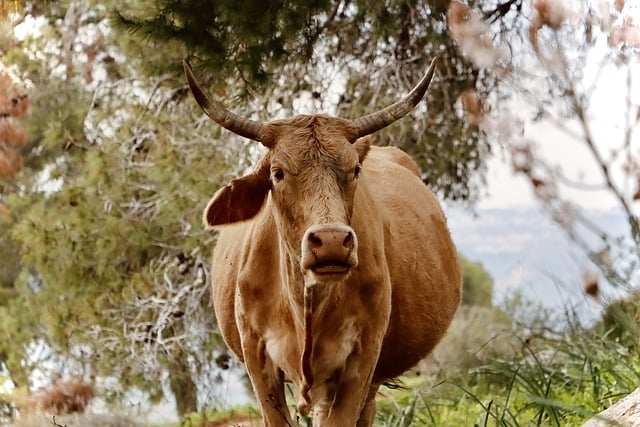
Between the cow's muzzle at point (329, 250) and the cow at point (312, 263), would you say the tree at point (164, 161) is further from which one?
the cow's muzzle at point (329, 250)

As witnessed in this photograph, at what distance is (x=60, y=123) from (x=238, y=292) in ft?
30.7

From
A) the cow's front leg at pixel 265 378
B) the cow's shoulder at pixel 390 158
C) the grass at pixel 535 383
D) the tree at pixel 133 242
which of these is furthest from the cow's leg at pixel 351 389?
the tree at pixel 133 242

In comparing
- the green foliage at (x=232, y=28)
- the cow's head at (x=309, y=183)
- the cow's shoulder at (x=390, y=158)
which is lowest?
the cow's head at (x=309, y=183)

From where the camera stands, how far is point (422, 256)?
5934mm

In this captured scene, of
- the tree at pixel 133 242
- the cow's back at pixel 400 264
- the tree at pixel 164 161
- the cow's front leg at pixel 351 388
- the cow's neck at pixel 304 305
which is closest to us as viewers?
the cow's neck at pixel 304 305

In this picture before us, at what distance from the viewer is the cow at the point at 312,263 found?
425cm

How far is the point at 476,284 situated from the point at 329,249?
20.0 meters

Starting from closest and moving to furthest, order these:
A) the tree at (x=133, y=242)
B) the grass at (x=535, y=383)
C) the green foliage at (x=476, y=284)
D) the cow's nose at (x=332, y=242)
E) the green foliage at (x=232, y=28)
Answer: the cow's nose at (x=332, y=242) → the grass at (x=535, y=383) → the green foliage at (x=232, y=28) → the tree at (x=133, y=242) → the green foliage at (x=476, y=284)

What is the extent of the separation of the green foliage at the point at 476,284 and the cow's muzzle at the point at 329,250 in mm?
17727

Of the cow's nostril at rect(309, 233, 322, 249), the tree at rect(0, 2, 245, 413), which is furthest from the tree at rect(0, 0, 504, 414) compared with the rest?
the cow's nostril at rect(309, 233, 322, 249)

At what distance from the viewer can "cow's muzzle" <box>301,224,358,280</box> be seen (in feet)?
12.9

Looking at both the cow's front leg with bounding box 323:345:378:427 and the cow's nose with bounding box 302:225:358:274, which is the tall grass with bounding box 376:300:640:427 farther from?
the cow's nose with bounding box 302:225:358:274

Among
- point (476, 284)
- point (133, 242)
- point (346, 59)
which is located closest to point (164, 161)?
point (133, 242)

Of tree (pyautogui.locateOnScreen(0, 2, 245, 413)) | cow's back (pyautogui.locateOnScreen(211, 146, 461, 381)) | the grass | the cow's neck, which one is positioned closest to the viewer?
the cow's neck
